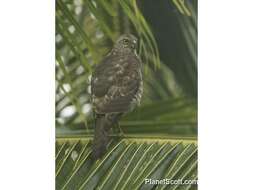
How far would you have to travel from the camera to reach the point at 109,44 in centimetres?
91

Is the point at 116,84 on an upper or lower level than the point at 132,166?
upper

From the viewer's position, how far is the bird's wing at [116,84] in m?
0.90

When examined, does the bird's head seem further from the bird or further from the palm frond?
the palm frond

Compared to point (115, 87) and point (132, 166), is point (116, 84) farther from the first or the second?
point (132, 166)

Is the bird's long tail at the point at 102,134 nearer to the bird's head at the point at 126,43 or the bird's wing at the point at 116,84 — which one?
the bird's wing at the point at 116,84

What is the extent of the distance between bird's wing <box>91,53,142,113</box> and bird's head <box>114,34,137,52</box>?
0.8 inches

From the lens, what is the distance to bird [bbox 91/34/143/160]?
0.90m

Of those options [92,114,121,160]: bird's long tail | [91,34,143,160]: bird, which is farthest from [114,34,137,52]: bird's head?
[92,114,121,160]: bird's long tail

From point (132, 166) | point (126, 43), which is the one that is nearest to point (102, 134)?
point (132, 166)

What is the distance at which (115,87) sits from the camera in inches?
35.7

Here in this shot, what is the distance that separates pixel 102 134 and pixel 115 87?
0.37 ft

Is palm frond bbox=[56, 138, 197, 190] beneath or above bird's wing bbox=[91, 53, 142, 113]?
beneath

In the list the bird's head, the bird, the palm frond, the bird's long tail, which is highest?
the bird's head

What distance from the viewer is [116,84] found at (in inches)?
35.7
